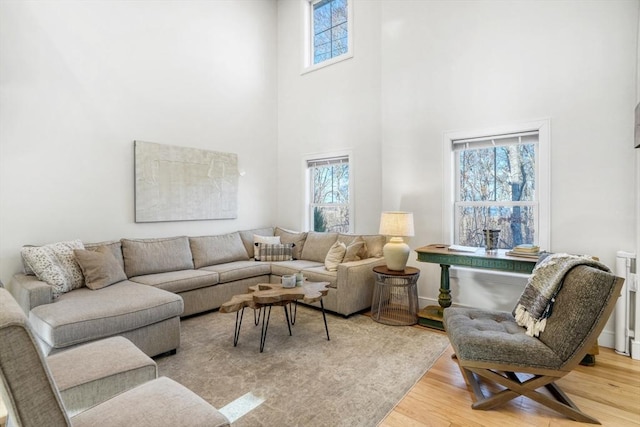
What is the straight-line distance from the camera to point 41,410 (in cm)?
92

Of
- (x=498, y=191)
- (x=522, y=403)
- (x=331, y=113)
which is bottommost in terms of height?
(x=522, y=403)

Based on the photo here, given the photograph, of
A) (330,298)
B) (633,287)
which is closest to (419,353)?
(330,298)

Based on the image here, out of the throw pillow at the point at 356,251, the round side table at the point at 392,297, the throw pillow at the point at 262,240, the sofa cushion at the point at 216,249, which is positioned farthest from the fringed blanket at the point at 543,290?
the sofa cushion at the point at 216,249

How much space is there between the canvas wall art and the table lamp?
2591 millimetres

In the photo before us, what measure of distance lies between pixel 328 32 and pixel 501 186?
3592 mm

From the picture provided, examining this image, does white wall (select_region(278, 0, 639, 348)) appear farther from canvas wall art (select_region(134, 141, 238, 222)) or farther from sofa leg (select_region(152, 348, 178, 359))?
sofa leg (select_region(152, 348, 178, 359))

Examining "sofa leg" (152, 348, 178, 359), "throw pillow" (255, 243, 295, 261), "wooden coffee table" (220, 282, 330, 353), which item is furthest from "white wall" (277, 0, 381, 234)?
"sofa leg" (152, 348, 178, 359)

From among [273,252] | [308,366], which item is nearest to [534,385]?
[308,366]

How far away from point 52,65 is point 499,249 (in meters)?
5.14

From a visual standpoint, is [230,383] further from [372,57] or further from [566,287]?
[372,57]

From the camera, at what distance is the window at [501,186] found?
130 inches

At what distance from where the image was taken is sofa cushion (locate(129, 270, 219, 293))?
139 inches

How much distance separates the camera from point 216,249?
4605 millimetres

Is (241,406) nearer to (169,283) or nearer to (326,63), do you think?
(169,283)
